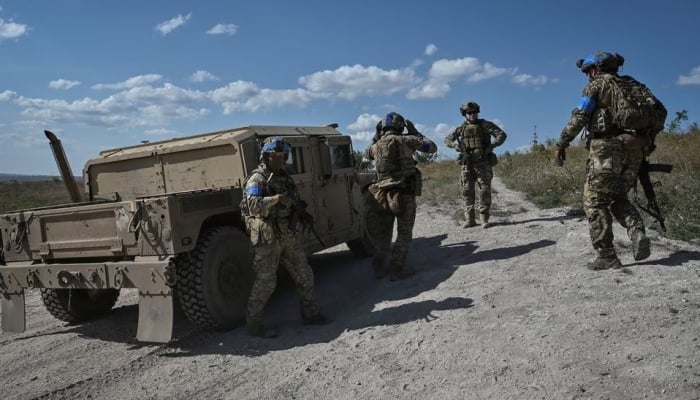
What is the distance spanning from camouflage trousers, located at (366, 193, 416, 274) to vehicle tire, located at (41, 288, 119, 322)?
2899 millimetres

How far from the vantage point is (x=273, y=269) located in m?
4.61

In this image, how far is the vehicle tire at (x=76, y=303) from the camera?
5496 millimetres

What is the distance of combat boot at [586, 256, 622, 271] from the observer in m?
4.62

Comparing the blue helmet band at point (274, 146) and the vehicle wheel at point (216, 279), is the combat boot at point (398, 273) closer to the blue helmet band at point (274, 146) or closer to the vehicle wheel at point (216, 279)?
the vehicle wheel at point (216, 279)

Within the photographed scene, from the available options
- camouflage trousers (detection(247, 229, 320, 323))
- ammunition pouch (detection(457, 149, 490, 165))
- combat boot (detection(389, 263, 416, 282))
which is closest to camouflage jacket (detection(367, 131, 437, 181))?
combat boot (detection(389, 263, 416, 282))

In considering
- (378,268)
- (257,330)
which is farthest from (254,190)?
(378,268)

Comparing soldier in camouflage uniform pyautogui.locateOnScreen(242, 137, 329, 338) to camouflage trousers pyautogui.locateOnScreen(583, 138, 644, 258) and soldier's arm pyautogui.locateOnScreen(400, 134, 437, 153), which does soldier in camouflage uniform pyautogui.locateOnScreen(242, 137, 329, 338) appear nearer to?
soldier's arm pyautogui.locateOnScreen(400, 134, 437, 153)

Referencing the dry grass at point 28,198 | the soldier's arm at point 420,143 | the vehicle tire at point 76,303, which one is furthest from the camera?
the dry grass at point 28,198

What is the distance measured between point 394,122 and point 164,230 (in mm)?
2671

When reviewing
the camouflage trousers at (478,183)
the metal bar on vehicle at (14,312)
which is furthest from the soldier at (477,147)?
the metal bar on vehicle at (14,312)

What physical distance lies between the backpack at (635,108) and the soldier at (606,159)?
1.1 inches

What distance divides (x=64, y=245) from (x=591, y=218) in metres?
4.62

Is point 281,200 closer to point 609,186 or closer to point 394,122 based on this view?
point 394,122

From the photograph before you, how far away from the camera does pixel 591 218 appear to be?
4.73 metres
